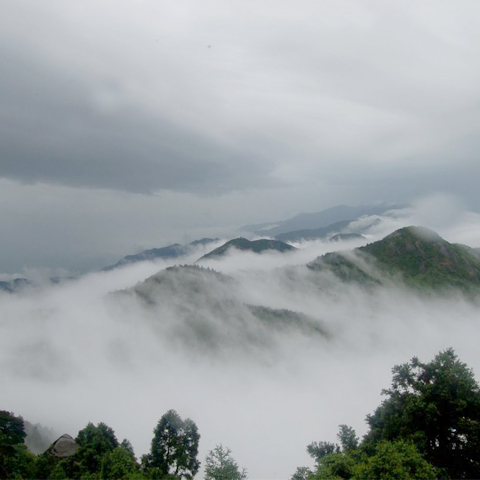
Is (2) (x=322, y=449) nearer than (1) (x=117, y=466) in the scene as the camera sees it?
No

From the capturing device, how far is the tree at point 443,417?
43219 mm

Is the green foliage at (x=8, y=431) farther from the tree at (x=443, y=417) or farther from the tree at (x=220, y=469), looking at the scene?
the tree at (x=443, y=417)

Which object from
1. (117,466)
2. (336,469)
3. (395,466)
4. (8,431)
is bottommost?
(336,469)

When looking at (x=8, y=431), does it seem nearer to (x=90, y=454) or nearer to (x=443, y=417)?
(x=90, y=454)

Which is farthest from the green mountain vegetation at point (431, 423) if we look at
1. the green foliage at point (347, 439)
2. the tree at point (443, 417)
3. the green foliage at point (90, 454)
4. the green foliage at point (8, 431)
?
the green foliage at point (8, 431)

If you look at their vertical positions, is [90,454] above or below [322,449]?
above

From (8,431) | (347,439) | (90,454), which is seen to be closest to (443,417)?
(347,439)

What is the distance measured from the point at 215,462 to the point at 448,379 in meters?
36.6

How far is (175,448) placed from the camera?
202 ft

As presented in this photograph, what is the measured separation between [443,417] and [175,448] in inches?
1625

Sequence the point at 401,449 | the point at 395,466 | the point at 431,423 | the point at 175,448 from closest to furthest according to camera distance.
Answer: the point at 395,466, the point at 401,449, the point at 431,423, the point at 175,448

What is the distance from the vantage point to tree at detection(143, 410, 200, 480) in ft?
198

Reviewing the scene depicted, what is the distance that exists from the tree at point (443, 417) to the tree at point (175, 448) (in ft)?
99.5

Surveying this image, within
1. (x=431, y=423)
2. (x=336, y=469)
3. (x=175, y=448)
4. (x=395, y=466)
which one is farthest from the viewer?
(x=175, y=448)
